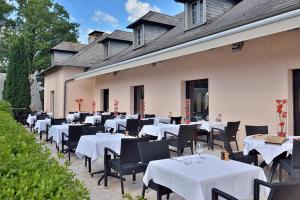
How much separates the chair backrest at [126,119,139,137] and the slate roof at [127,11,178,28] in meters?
6.59

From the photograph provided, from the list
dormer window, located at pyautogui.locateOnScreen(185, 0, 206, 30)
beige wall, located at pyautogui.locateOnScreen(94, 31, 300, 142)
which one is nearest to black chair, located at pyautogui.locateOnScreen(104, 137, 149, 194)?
beige wall, located at pyautogui.locateOnScreen(94, 31, 300, 142)

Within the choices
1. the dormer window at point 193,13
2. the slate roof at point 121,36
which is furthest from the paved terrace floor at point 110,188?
the slate roof at point 121,36

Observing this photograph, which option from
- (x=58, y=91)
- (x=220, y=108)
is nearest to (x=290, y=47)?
(x=220, y=108)

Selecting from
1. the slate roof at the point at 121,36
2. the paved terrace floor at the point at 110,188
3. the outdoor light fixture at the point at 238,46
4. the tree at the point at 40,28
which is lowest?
the paved terrace floor at the point at 110,188

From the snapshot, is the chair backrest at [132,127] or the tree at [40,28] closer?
the chair backrest at [132,127]

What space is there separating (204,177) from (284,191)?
74cm

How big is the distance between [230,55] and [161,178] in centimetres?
595

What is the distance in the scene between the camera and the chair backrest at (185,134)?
20.2 ft

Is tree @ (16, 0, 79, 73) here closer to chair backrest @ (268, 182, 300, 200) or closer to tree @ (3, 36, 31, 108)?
tree @ (3, 36, 31, 108)

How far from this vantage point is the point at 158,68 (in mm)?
11383

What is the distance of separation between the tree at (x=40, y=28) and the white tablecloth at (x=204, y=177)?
72.9 feet

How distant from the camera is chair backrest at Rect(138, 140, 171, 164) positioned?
3.83m

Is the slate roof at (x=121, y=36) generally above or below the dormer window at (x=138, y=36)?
above

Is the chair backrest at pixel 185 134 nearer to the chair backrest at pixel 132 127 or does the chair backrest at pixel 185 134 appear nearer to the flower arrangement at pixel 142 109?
the chair backrest at pixel 132 127
